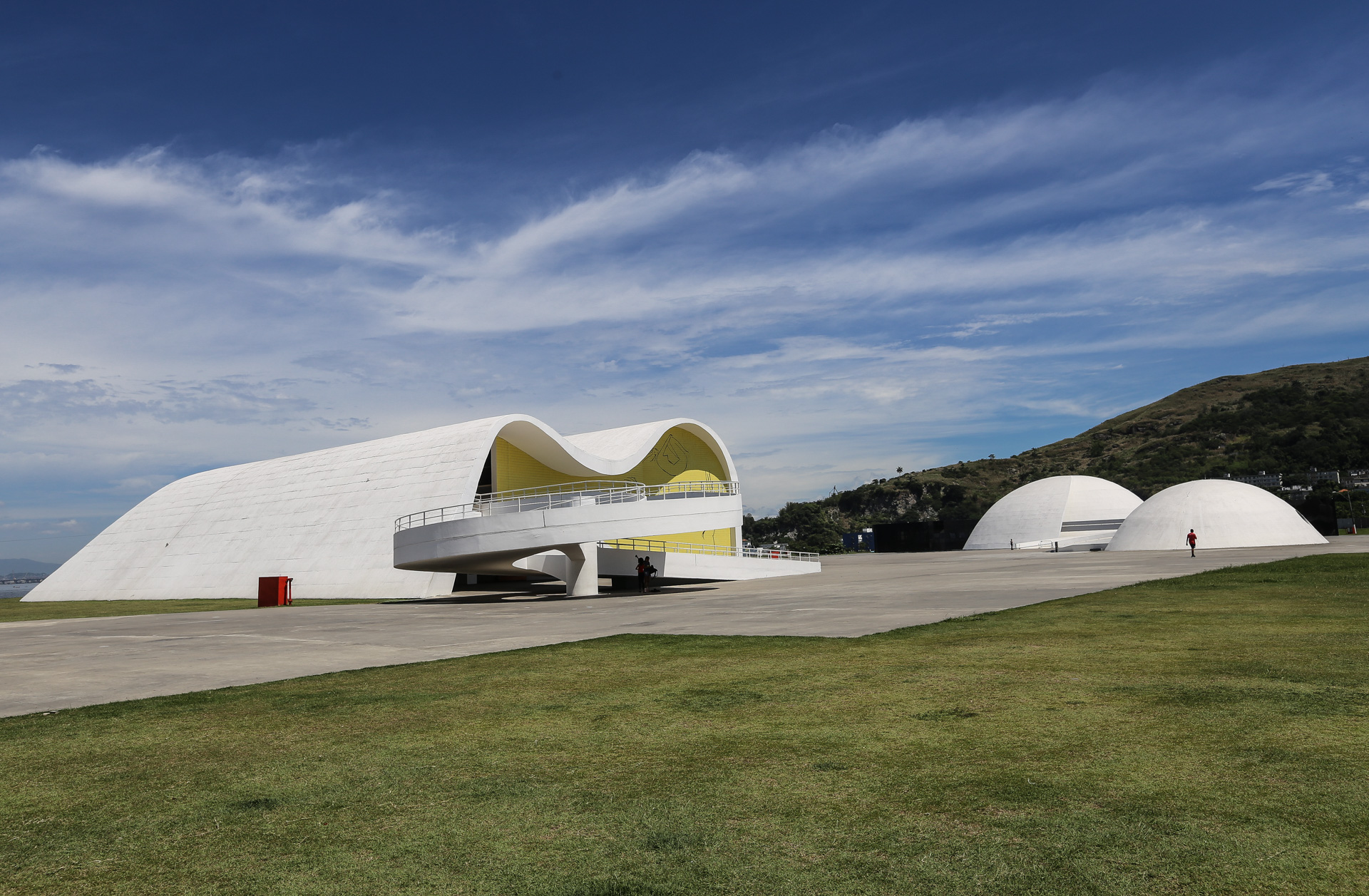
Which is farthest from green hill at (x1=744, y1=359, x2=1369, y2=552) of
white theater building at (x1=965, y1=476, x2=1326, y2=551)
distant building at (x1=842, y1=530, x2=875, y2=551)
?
white theater building at (x1=965, y1=476, x2=1326, y2=551)

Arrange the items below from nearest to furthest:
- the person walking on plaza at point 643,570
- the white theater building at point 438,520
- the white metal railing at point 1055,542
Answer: the white theater building at point 438,520 → the person walking on plaza at point 643,570 → the white metal railing at point 1055,542

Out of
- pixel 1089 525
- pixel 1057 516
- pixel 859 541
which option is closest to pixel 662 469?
pixel 1057 516

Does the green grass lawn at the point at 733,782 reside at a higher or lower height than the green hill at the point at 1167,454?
lower

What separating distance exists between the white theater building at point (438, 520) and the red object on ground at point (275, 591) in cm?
359

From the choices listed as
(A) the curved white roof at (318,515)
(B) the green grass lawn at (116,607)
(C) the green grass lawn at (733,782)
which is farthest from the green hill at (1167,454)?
(C) the green grass lawn at (733,782)

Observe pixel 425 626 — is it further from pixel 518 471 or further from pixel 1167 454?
pixel 1167 454

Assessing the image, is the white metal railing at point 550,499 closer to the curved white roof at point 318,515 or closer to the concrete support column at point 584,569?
the curved white roof at point 318,515

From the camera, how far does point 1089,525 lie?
67938 mm

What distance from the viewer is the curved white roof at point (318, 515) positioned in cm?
3722

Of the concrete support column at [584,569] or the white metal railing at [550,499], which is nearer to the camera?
the concrete support column at [584,569]

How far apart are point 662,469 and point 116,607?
2532cm

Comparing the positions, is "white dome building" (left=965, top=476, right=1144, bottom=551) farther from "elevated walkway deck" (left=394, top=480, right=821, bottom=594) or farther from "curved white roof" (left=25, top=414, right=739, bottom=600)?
"elevated walkway deck" (left=394, top=480, right=821, bottom=594)

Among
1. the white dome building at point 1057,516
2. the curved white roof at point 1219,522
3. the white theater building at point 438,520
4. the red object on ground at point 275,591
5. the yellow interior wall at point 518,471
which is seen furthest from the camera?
the white dome building at point 1057,516

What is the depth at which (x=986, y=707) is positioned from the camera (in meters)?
7.42
